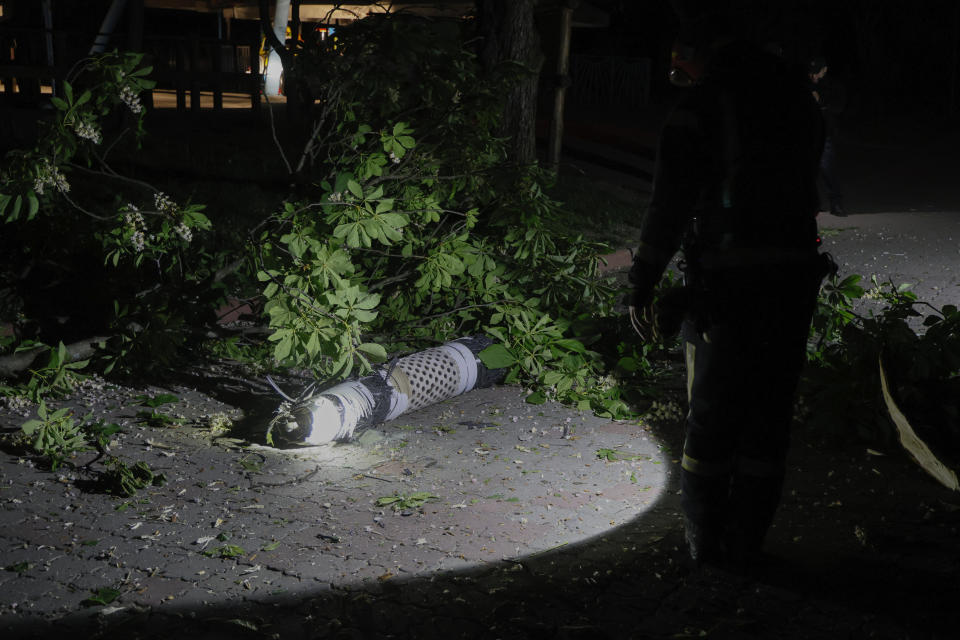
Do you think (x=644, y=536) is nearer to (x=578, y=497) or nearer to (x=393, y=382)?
(x=578, y=497)

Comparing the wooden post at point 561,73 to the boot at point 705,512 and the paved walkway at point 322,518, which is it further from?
the boot at point 705,512

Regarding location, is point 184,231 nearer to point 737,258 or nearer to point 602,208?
point 737,258

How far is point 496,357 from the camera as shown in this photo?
17.4 feet

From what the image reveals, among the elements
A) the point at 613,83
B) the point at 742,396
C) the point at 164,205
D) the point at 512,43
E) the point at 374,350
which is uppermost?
the point at 512,43

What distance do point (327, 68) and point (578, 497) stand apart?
2812mm

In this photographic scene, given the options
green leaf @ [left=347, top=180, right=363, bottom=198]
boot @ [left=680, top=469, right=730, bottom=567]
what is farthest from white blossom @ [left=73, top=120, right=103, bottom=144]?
boot @ [left=680, top=469, right=730, bottom=567]

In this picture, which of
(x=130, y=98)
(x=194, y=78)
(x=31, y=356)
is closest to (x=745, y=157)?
(x=130, y=98)

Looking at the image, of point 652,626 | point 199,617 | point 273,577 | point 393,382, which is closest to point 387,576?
point 273,577

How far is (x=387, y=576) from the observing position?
3.20 m

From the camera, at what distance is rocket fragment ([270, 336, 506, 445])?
175 inches

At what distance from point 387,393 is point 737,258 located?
230 cm

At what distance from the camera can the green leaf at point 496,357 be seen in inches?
208

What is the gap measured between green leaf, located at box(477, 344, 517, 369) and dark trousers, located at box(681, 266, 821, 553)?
2.14 meters

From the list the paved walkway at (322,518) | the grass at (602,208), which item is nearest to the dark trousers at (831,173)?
the grass at (602,208)
